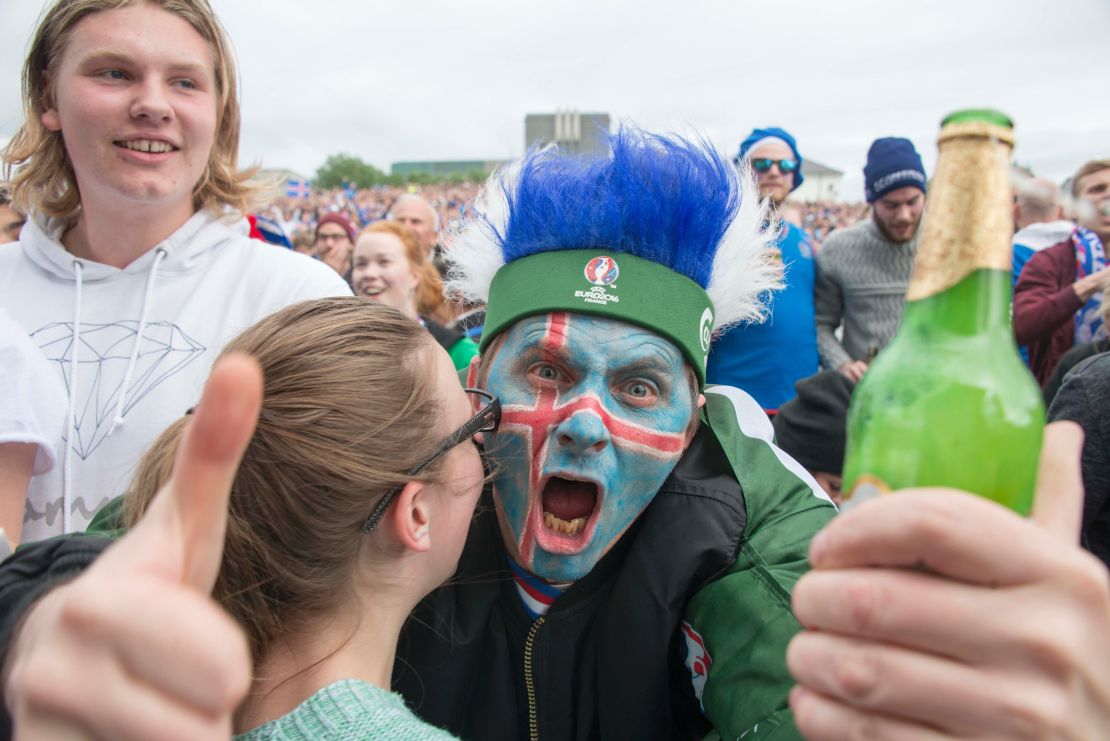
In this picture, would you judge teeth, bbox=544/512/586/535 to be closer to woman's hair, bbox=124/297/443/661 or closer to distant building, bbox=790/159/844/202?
woman's hair, bbox=124/297/443/661

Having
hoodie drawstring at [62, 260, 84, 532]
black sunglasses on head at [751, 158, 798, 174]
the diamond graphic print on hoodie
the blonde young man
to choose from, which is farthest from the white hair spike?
black sunglasses on head at [751, 158, 798, 174]

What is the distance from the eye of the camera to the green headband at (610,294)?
1621 mm

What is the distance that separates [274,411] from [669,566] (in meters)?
0.81

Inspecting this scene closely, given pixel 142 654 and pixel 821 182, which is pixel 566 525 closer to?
pixel 142 654

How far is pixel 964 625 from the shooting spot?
2.08 ft

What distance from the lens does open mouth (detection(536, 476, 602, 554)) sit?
1563mm

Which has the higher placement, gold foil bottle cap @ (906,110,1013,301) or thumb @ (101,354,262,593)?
gold foil bottle cap @ (906,110,1013,301)

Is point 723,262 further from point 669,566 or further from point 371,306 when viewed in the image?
point 371,306

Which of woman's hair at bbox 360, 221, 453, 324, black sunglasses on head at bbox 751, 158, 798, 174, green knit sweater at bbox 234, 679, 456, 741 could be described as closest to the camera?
green knit sweater at bbox 234, 679, 456, 741

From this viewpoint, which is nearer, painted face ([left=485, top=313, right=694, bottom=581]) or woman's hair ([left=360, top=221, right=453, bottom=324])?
painted face ([left=485, top=313, right=694, bottom=581])

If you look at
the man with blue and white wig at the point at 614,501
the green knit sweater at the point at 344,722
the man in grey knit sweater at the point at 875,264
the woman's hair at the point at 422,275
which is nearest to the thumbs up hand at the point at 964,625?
the green knit sweater at the point at 344,722

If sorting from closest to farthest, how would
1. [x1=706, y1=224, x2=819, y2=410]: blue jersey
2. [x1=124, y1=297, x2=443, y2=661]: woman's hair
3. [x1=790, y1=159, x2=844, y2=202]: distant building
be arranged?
1. [x1=124, y1=297, x2=443, y2=661]: woman's hair
2. [x1=706, y1=224, x2=819, y2=410]: blue jersey
3. [x1=790, y1=159, x2=844, y2=202]: distant building

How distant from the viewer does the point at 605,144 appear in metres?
1.87

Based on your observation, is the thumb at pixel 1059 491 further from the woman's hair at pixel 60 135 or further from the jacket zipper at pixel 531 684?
the woman's hair at pixel 60 135
